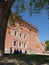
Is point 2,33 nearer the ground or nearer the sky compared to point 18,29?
nearer the ground

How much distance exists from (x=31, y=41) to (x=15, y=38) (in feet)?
39.4

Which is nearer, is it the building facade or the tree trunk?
the tree trunk

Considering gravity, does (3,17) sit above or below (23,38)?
below

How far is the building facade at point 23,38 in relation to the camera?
54.4 metres

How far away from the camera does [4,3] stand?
1329 centimetres

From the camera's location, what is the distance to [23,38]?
62.4 meters

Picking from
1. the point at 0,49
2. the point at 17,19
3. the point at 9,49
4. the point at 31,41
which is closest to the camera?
the point at 0,49

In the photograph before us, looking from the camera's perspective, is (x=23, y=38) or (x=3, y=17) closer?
(x=3, y=17)

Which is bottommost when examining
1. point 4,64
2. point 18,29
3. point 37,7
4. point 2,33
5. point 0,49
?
point 4,64

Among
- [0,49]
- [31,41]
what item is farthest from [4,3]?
[31,41]

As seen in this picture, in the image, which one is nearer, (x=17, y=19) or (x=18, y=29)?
(x=17, y=19)

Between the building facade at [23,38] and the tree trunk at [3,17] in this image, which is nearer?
the tree trunk at [3,17]

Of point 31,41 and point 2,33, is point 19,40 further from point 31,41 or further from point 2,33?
point 2,33

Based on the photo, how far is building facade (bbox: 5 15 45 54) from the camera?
54400 mm
